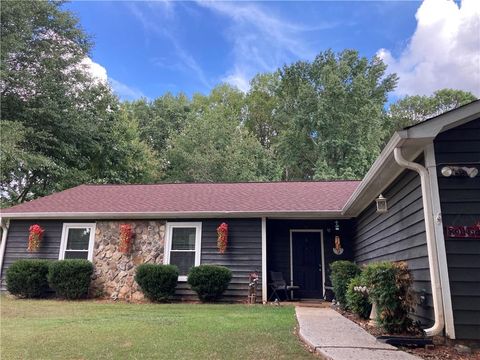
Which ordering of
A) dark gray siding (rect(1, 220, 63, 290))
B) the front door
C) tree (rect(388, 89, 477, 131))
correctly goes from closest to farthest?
1. the front door
2. dark gray siding (rect(1, 220, 63, 290))
3. tree (rect(388, 89, 477, 131))

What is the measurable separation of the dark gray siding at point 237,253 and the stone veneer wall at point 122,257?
45.2 inches

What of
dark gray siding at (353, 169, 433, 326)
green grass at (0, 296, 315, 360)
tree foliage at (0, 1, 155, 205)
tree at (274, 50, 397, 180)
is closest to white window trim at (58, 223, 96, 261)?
green grass at (0, 296, 315, 360)

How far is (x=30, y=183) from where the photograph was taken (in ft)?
60.0

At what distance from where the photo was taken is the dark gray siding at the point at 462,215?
13.0 feet

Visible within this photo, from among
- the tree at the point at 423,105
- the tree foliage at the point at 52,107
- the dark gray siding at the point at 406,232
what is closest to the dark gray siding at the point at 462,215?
the dark gray siding at the point at 406,232

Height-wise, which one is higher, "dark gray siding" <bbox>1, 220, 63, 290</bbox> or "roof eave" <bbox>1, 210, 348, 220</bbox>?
"roof eave" <bbox>1, 210, 348, 220</bbox>

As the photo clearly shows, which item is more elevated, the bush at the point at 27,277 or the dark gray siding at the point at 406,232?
the dark gray siding at the point at 406,232

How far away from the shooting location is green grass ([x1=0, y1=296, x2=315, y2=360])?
3.83 m

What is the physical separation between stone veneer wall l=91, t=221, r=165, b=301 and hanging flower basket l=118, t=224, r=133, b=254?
13 cm

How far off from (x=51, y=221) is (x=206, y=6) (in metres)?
8.64

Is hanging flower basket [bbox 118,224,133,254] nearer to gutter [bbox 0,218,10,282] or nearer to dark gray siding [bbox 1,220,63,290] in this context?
dark gray siding [bbox 1,220,63,290]

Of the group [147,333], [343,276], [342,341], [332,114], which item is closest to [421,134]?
[342,341]

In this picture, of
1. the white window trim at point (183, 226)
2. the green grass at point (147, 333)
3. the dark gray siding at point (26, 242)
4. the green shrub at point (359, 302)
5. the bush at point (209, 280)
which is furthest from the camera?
the dark gray siding at point (26, 242)

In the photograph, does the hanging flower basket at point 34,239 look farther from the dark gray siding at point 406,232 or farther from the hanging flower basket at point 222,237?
the dark gray siding at point 406,232
